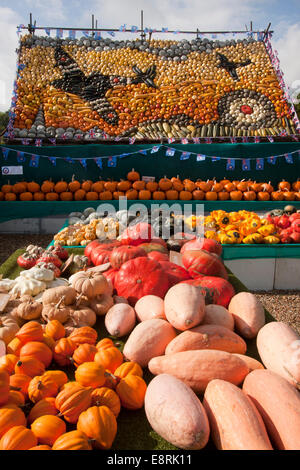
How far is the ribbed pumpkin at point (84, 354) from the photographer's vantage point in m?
1.85

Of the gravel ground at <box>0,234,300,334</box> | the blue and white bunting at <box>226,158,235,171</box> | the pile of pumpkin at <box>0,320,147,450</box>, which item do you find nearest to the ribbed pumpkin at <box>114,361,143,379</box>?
the pile of pumpkin at <box>0,320,147,450</box>

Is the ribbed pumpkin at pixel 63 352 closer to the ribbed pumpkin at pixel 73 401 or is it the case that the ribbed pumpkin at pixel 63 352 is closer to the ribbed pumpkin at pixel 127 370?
the ribbed pumpkin at pixel 127 370

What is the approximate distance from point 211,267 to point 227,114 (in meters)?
7.73

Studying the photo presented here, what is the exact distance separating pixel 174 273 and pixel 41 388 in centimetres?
157

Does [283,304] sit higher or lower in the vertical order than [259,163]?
lower

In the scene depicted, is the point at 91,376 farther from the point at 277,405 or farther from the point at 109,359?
the point at 277,405

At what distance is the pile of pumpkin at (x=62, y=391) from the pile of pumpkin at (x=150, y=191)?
219 inches

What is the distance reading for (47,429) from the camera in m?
1.33

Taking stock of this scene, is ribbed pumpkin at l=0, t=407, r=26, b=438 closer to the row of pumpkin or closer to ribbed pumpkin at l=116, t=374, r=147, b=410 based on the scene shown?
the row of pumpkin

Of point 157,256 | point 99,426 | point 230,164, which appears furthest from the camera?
point 230,164

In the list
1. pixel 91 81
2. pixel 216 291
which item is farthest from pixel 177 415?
pixel 91 81

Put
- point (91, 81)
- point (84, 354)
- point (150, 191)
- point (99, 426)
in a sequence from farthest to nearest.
A: point (91, 81), point (150, 191), point (84, 354), point (99, 426)

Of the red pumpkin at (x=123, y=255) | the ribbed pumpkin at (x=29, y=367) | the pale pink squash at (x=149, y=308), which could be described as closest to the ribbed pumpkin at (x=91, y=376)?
the ribbed pumpkin at (x=29, y=367)

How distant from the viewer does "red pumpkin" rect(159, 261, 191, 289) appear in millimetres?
2818
